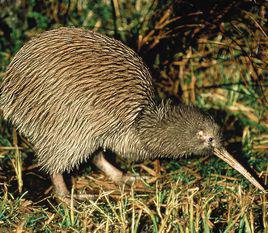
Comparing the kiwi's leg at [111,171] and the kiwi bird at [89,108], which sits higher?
the kiwi bird at [89,108]

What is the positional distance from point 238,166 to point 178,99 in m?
1.07

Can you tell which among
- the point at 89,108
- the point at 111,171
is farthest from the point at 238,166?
the point at 89,108

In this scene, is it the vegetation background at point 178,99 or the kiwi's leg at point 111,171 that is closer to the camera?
the vegetation background at point 178,99

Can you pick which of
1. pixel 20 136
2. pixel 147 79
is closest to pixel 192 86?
pixel 147 79

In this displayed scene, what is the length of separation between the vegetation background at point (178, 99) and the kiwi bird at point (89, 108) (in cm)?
22

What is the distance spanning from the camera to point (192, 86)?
438cm

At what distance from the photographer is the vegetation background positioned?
287 centimetres

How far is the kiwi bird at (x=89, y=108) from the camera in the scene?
3174 millimetres

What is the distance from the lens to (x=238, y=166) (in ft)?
11.1

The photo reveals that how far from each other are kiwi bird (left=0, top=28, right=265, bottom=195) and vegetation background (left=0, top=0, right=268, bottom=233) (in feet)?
0.73

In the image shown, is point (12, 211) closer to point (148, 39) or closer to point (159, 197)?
point (159, 197)

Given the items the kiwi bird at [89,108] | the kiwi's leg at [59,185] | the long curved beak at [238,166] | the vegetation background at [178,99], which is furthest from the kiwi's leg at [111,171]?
the long curved beak at [238,166]

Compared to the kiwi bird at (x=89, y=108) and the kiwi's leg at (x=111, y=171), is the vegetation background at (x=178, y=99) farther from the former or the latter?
the kiwi bird at (x=89, y=108)

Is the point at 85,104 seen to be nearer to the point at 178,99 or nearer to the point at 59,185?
the point at 59,185
